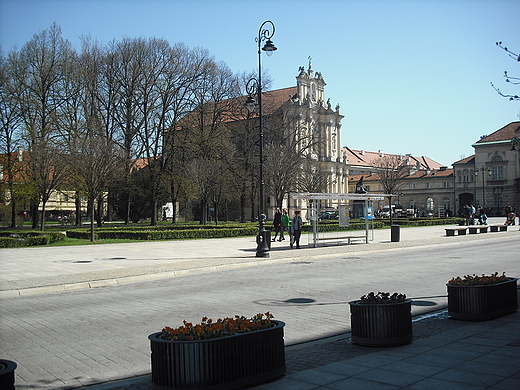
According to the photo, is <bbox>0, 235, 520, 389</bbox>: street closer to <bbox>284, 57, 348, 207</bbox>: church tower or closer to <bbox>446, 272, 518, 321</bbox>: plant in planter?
<bbox>446, 272, 518, 321</bbox>: plant in planter

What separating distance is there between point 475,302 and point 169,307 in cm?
582

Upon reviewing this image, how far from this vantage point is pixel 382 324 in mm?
6758

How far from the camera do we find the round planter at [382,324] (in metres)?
6.75

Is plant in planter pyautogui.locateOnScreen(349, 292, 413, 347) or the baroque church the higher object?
the baroque church

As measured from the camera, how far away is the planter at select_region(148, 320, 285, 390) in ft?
16.3

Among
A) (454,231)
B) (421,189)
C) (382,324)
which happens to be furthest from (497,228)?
(421,189)

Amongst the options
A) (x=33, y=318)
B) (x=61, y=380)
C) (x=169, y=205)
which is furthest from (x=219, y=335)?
(x=169, y=205)

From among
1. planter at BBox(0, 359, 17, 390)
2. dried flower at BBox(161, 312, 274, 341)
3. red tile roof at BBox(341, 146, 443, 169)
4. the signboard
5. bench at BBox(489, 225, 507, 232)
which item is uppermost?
red tile roof at BBox(341, 146, 443, 169)

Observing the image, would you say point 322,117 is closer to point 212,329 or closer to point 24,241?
point 24,241

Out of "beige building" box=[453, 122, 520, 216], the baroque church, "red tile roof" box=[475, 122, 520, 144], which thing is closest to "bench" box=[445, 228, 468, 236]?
the baroque church

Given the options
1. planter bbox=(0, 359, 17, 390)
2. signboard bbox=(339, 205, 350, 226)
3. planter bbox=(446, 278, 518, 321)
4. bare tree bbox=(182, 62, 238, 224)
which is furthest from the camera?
bare tree bbox=(182, 62, 238, 224)

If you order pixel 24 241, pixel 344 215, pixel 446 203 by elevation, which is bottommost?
pixel 24 241

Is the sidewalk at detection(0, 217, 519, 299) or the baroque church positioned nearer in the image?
the sidewalk at detection(0, 217, 519, 299)

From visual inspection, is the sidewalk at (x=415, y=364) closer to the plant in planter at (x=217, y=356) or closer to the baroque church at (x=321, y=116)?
the plant in planter at (x=217, y=356)
